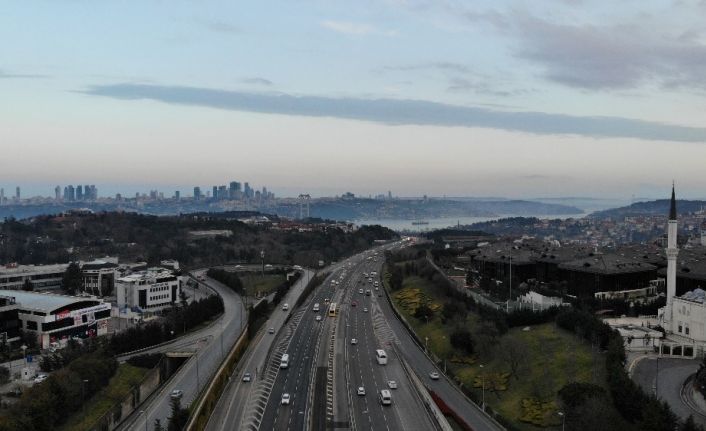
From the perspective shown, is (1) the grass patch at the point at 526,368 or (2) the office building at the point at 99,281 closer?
(1) the grass patch at the point at 526,368

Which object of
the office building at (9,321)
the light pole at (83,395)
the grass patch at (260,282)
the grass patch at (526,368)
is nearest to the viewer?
the grass patch at (526,368)

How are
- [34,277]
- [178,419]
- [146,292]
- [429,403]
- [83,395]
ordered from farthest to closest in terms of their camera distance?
[34,277] → [146,292] → [83,395] → [429,403] → [178,419]

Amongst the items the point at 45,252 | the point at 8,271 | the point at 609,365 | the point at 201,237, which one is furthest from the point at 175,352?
the point at 201,237

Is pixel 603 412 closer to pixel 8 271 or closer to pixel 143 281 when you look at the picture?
pixel 143 281

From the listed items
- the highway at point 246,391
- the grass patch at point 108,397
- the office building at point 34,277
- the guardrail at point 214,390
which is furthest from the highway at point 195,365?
the office building at point 34,277

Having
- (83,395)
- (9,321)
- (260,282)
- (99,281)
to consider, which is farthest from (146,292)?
(83,395)

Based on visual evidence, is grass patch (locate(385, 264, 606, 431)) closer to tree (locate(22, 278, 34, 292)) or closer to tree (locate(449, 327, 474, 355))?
tree (locate(449, 327, 474, 355))

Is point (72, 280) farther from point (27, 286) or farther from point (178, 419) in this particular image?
point (178, 419)

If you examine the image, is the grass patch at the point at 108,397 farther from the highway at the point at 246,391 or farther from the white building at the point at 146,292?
the white building at the point at 146,292

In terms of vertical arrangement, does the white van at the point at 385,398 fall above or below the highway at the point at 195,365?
above
